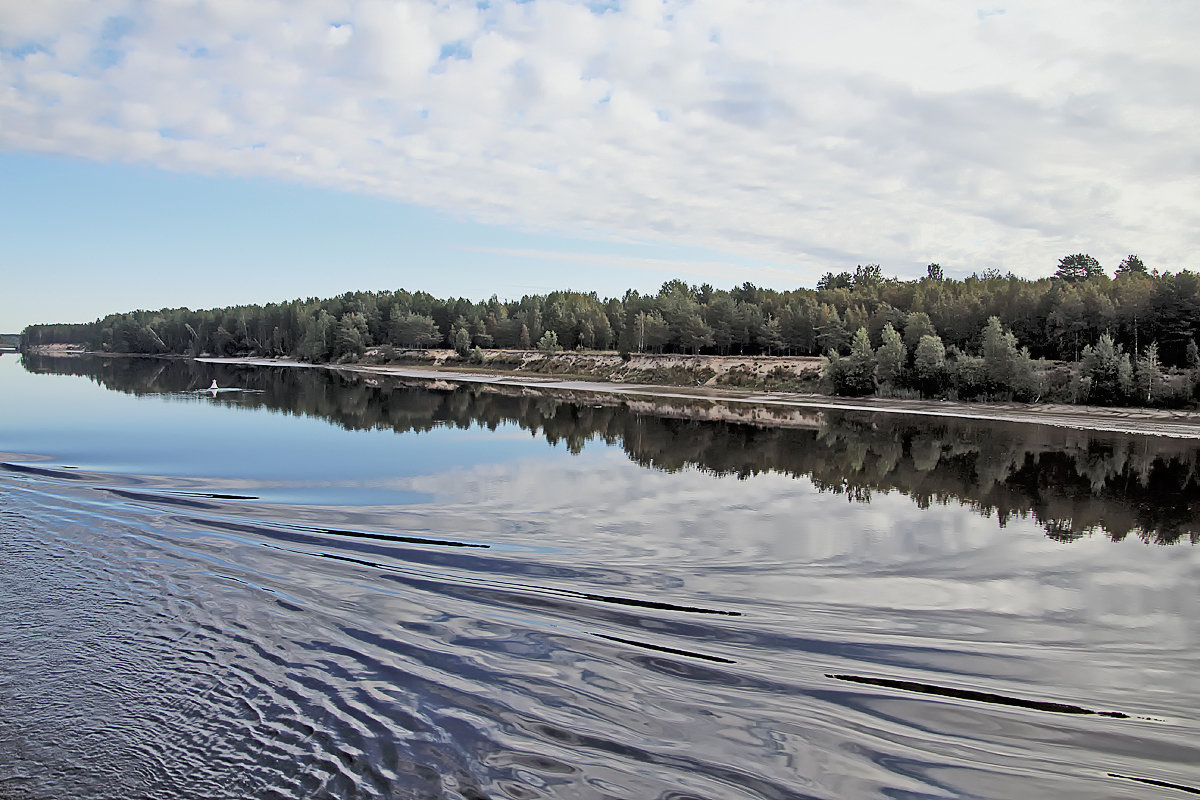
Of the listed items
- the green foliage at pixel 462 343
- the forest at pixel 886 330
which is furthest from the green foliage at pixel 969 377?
the green foliage at pixel 462 343

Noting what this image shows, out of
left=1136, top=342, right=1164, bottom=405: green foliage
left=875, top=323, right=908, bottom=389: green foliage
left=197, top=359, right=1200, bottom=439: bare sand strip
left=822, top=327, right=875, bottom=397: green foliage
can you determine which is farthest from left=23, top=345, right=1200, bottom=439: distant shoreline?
left=875, top=323, right=908, bottom=389: green foliage

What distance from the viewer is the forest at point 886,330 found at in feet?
180

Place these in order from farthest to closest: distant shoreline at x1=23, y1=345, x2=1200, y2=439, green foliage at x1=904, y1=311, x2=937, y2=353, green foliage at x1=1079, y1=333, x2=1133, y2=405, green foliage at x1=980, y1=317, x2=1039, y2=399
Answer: green foliage at x1=904, y1=311, x2=937, y2=353, green foliage at x1=980, y1=317, x2=1039, y2=399, green foliage at x1=1079, y1=333, x2=1133, y2=405, distant shoreline at x1=23, y1=345, x2=1200, y2=439

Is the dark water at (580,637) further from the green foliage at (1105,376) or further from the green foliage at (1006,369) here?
→ the green foliage at (1006,369)

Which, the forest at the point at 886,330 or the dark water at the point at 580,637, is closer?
the dark water at the point at 580,637

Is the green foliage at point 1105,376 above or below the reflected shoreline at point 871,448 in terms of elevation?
above

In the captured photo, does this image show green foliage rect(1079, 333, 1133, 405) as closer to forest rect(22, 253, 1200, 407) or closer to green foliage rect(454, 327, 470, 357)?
forest rect(22, 253, 1200, 407)

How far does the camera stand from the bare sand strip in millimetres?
43844

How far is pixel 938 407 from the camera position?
54.6 meters

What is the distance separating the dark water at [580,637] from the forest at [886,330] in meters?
34.7

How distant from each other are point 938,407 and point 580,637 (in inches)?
2034

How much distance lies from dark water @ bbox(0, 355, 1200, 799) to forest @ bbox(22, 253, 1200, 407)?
1366 inches

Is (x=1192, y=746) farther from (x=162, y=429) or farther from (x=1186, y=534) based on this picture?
(x=162, y=429)

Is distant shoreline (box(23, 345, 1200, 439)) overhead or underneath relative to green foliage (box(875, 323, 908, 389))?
underneath
